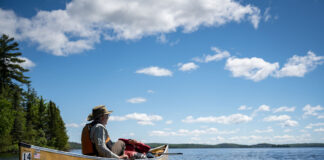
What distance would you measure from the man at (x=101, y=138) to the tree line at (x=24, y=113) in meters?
39.2

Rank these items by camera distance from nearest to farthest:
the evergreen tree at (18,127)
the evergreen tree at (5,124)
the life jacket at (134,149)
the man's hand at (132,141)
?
1. the life jacket at (134,149)
2. the man's hand at (132,141)
3. the evergreen tree at (5,124)
4. the evergreen tree at (18,127)

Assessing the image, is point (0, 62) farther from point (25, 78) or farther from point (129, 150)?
point (129, 150)

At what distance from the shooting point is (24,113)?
141ft

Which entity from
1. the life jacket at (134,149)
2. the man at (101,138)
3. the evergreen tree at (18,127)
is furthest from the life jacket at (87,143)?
the evergreen tree at (18,127)

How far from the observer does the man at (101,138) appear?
6.12m

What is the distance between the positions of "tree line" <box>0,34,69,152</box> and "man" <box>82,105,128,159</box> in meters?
39.2

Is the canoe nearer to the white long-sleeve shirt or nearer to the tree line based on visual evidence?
the white long-sleeve shirt

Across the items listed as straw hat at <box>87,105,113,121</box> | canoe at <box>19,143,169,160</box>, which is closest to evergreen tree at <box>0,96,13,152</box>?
straw hat at <box>87,105,113,121</box>

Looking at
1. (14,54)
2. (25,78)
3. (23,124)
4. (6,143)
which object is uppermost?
(14,54)

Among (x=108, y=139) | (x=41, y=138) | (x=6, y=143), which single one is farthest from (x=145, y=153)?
(x=41, y=138)

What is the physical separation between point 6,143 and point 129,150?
38.4 metres

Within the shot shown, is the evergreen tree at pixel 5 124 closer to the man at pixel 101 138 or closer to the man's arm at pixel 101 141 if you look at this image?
the man at pixel 101 138

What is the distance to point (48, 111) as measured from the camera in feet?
150

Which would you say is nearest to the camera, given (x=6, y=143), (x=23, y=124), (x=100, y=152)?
(x=100, y=152)
